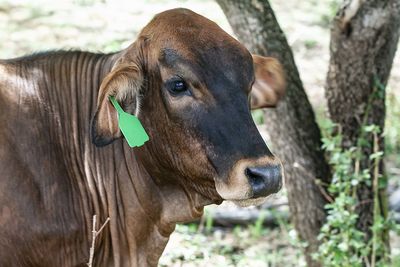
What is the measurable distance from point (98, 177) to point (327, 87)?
7.13 ft

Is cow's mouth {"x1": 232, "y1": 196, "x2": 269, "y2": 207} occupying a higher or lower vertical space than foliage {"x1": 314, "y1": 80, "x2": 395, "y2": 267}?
higher

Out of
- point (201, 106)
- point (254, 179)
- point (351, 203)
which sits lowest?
point (351, 203)

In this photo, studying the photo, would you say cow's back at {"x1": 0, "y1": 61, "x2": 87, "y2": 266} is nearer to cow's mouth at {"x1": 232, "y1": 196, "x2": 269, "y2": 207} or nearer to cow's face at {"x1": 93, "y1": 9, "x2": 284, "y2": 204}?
cow's face at {"x1": 93, "y1": 9, "x2": 284, "y2": 204}

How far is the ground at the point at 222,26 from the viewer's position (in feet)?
26.1

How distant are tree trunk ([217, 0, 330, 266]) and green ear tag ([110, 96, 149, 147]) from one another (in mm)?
1883

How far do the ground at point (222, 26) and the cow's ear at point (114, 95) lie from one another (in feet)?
9.21

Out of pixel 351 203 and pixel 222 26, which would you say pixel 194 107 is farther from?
pixel 222 26

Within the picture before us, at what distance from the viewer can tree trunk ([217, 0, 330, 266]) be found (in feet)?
21.4

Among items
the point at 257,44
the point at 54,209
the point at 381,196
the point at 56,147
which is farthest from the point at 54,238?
the point at 381,196

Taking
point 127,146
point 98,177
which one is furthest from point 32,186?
point 127,146

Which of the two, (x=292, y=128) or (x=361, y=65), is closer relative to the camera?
(x=361, y=65)

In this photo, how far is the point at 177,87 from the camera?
4781 mm

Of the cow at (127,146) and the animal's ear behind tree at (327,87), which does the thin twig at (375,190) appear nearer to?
the animal's ear behind tree at (327,87)

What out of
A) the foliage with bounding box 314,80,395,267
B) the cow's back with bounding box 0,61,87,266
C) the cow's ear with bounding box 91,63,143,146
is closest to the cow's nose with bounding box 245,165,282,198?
the cow's ear with bounding box 91,63,143,146
